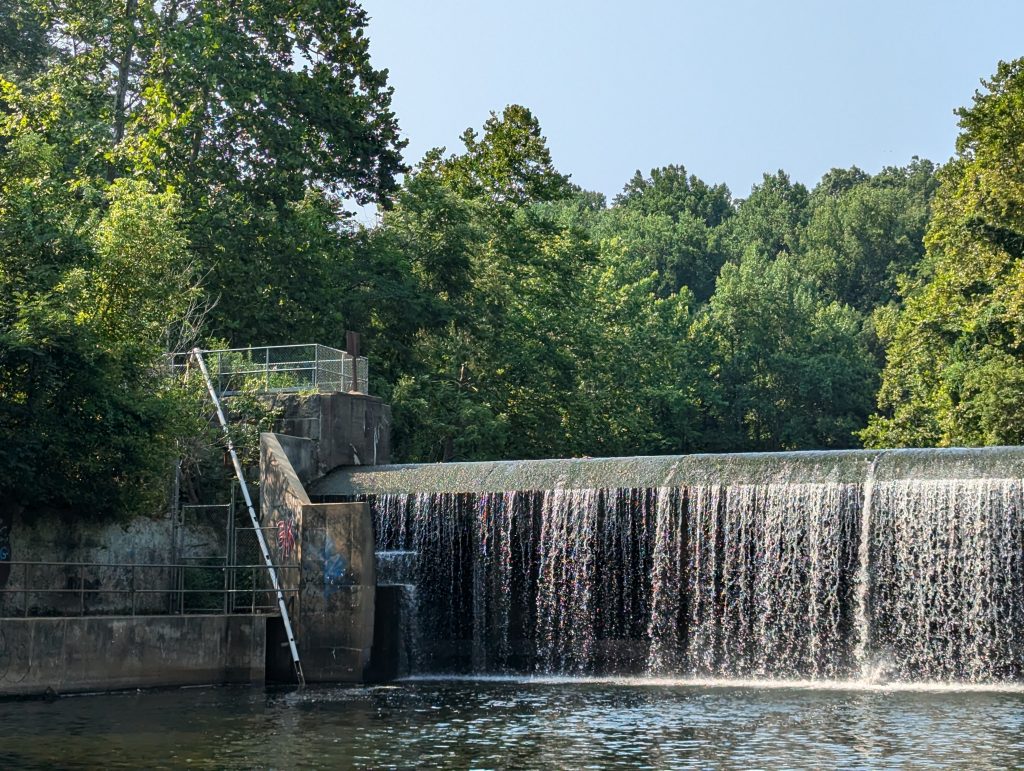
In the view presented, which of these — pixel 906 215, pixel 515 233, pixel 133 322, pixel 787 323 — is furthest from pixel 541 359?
pixel 906 215

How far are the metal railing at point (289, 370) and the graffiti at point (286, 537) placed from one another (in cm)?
549

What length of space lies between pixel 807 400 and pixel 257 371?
49.4 metres

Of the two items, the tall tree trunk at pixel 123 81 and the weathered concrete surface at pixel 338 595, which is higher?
the tall tree trunk at pixel 123 81

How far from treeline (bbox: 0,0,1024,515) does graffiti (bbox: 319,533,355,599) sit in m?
3.68

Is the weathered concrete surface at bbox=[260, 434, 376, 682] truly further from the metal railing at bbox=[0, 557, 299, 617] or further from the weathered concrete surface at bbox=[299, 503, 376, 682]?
the metal railing at bbox=[0, 557, 299, 617]

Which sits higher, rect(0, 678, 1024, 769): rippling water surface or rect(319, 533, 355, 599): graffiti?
rect(319, 533, 355, 599): graffiti

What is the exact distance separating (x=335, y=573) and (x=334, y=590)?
301 millimetres

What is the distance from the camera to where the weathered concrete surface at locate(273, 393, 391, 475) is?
1323 inches

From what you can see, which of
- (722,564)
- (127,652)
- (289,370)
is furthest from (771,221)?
(127,652)

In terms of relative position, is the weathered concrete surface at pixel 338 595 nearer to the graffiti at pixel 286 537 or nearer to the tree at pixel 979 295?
the graffiti at pixel 286 537

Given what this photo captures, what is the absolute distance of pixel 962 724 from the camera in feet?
65.8

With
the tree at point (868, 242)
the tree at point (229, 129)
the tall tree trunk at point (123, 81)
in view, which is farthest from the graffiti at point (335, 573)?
the tree at point (868, 242)

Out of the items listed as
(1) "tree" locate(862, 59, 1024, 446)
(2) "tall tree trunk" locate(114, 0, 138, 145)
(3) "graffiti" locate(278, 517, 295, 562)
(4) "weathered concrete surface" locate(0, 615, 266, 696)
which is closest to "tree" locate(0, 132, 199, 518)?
(3) "graffiti" locate(278, 517, 295, 562)

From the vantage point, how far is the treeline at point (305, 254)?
2797 centimetres
